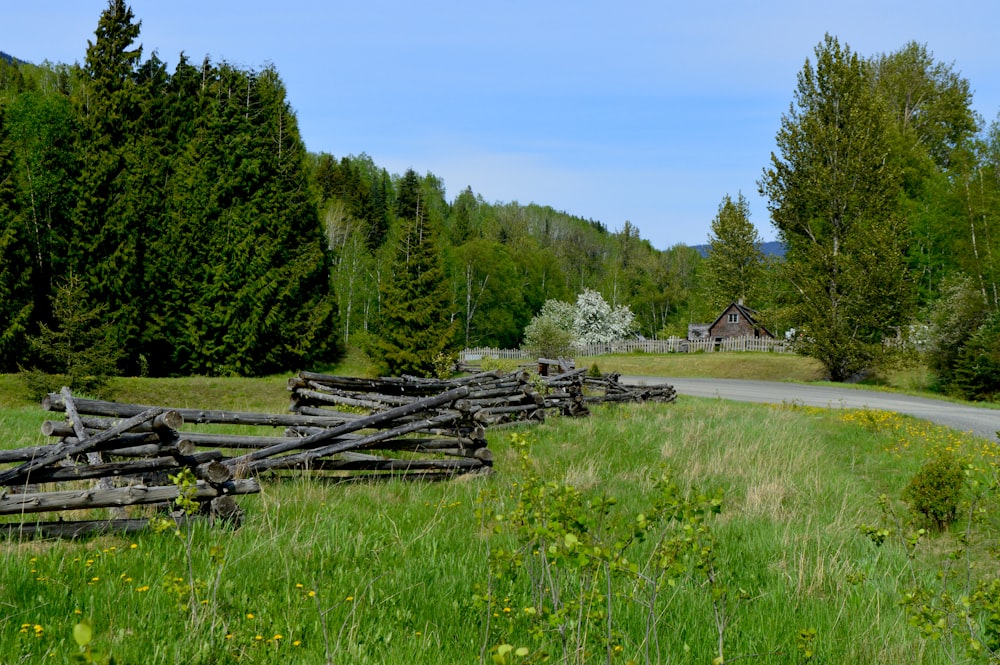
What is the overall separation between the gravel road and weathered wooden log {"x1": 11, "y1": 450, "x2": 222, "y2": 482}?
14528mm

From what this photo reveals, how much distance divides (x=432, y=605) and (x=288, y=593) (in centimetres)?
87

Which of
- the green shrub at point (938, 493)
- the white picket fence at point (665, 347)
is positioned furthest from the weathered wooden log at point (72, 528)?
the white picket fence at point (665, 347)

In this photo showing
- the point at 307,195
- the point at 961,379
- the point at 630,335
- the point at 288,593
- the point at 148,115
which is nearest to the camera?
the point at 288,593

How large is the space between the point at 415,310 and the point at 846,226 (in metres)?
22.0

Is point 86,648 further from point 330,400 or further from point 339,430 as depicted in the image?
point 330,400

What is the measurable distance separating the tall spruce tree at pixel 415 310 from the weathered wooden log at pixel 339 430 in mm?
24872

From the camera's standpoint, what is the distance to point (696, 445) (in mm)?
9906

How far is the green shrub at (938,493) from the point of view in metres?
7.47

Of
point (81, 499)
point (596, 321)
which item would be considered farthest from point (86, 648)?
point (596, 321)

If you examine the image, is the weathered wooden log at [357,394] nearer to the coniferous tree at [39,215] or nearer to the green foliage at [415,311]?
the green foliage at [415,311]

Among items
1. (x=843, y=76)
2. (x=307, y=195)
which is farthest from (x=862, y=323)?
(x=307, y=195)

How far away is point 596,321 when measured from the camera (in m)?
64.9

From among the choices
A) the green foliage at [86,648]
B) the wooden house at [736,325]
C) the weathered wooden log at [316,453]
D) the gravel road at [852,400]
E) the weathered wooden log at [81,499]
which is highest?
the wooden house at [736,325]

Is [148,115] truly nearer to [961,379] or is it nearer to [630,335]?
[961,379]
